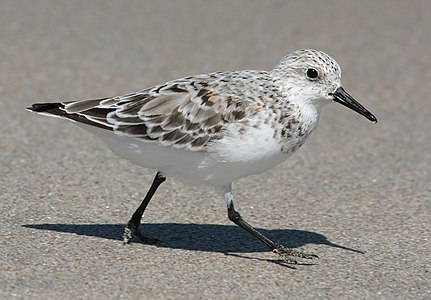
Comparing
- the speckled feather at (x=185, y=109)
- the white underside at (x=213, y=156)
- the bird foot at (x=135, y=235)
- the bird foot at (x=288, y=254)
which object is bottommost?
the bird foot at (x=135, y=235)

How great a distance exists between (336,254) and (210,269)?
2.78 ft

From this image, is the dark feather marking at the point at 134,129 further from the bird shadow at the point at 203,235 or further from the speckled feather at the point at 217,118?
the bird shadow at the point at 203,235

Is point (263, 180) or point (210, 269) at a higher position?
point (263, 180)

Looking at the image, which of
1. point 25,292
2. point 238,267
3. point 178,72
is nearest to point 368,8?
point 178,72

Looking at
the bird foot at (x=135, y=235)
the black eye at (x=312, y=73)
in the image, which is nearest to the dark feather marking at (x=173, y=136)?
the bird foot at (x=135, y=235)

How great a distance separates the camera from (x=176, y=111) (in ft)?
17.1

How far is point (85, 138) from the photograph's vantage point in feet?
24.1

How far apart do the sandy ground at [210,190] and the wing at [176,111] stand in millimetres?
714

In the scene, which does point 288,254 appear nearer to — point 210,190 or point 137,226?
point 137,226

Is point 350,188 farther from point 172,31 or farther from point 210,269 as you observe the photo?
point 172,31

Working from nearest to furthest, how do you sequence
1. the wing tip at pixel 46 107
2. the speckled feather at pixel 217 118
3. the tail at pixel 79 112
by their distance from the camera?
the speckled feather at pixel 217 118 < the tail at pixel 79 112 < the wing tip at pixel 46 107

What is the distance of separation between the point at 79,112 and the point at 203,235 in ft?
3.66

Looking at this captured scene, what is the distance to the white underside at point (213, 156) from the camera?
5008 mm

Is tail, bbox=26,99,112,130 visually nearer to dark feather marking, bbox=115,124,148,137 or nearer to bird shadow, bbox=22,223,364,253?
dark feather marking, bbox=115,124,148,137
